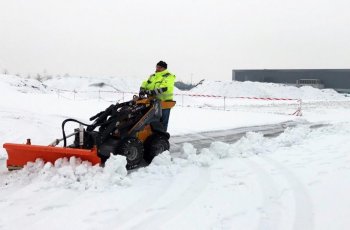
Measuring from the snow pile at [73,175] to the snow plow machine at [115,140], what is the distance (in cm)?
16

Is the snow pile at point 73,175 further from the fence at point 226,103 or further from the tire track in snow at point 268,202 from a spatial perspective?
the fence at point 226,103

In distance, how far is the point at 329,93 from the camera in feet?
180

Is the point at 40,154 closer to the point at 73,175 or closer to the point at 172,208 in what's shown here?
the point at 73,175

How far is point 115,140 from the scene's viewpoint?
666 centimetres

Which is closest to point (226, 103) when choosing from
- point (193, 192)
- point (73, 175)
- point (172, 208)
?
point (193, 192)

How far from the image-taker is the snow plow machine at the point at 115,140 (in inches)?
241

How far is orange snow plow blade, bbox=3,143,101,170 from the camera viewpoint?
5.95m

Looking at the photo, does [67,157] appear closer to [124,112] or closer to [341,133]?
[124,112]

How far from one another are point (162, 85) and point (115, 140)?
1.57m

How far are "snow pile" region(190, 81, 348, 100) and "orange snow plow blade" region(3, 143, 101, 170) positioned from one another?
42449 millimetres

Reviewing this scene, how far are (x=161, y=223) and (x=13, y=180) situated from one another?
8.71ft

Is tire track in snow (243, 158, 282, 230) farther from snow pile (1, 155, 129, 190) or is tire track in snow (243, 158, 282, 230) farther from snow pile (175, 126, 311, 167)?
snow pile (1, 155, 129, 190)

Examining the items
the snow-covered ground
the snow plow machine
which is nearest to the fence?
the snow-covered ground

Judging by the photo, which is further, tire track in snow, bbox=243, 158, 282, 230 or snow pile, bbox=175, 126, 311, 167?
snow pile, bbox=175, 126, 311, 167
